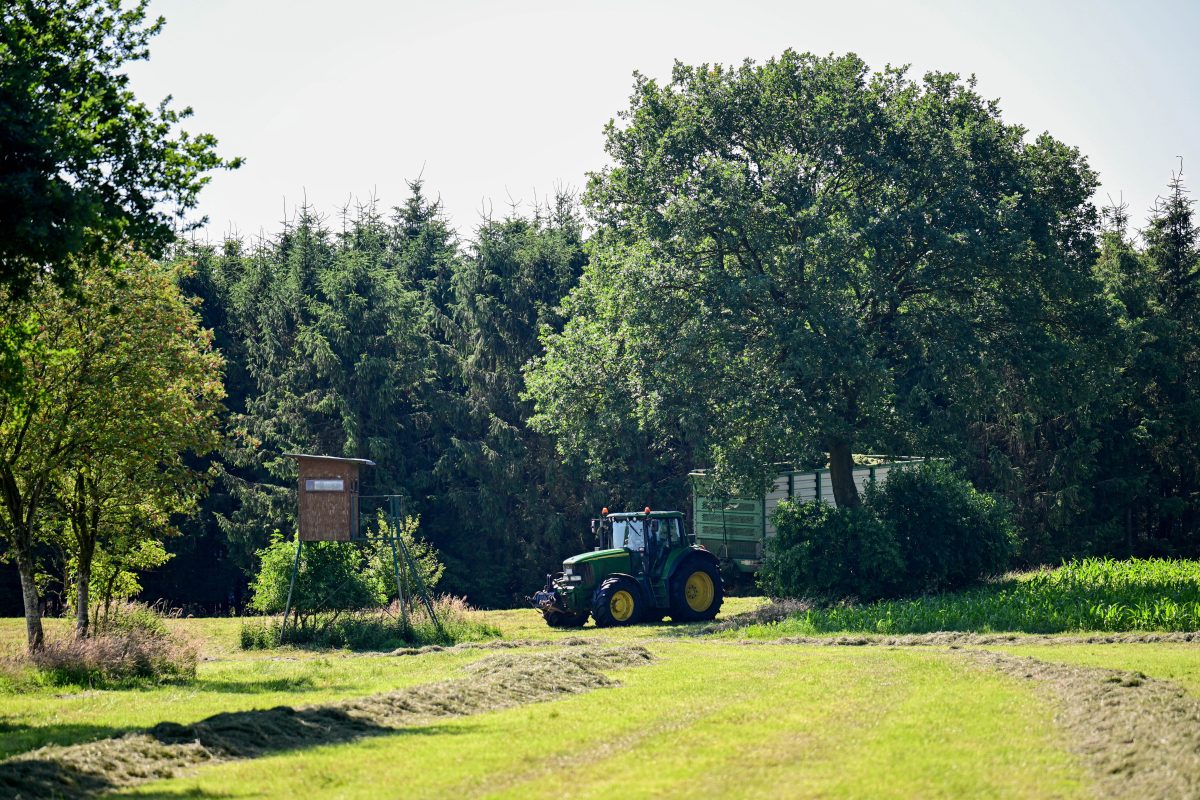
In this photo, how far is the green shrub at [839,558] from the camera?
27.1 metres

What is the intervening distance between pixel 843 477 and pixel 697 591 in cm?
482

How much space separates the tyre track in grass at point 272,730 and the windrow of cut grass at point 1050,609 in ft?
28.9

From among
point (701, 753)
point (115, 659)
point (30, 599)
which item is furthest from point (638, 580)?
point (701, 753)

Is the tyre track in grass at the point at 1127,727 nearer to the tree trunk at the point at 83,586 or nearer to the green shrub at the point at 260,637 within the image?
the green shrub at the point at 260,637

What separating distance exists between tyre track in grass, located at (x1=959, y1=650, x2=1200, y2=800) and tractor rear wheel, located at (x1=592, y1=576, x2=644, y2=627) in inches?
460

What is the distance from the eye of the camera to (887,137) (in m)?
28.2

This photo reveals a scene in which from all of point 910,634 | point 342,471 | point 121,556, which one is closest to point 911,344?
point 910,634

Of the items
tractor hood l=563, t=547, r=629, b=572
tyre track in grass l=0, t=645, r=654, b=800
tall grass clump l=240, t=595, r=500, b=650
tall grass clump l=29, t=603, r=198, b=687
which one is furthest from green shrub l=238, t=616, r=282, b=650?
tyre track in grass l=0, t=645, r=654, b=800

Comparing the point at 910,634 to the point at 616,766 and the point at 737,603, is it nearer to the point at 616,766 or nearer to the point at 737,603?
the point at 737,603

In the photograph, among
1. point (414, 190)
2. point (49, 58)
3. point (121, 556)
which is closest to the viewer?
point (49, 58)

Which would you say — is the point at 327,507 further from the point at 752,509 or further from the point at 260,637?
the point at 752,509

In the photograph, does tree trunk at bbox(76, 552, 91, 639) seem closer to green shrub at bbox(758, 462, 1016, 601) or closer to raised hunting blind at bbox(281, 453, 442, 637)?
raised hunting blind at bbox(281, 453, 442, 637)

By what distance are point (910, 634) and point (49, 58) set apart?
16072 mm

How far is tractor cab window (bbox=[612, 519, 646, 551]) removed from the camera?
26.9 m
